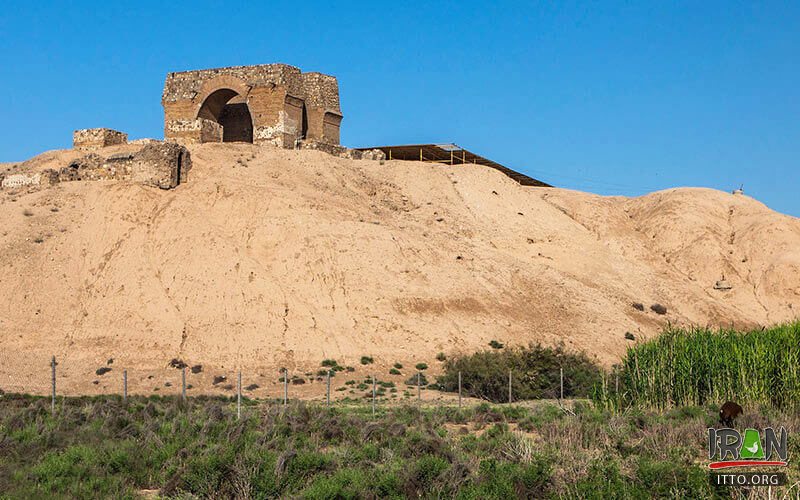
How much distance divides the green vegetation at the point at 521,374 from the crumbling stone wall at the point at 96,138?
70.8ft

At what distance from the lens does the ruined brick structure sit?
4088cm

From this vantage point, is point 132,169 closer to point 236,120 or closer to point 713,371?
point 236,120

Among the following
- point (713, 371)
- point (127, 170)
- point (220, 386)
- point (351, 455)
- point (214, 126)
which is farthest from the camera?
point (214, 126)

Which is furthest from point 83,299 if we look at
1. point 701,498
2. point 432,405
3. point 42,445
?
point 701,498

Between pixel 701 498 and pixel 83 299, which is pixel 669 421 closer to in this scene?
pixel 701 498

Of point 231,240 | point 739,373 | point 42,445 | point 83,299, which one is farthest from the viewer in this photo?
point 231,240

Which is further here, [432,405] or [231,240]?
[231,240]

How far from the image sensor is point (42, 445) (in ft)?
49.4

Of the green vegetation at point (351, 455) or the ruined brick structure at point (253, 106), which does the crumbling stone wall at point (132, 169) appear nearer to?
the ruined brick structure at point (253, 106)

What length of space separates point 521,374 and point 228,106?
25.2 m

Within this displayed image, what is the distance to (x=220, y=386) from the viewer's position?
26.5m

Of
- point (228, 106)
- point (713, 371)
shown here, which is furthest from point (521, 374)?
point (228, 106)

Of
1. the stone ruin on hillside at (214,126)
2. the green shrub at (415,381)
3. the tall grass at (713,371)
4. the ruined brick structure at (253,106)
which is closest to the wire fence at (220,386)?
the green shrub at (415,381)

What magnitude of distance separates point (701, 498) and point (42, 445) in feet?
35.2
